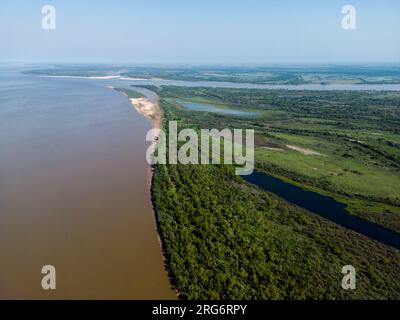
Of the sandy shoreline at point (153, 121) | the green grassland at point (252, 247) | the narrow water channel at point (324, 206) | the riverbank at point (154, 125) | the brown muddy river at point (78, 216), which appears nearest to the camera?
the green grassland at point (252, 247)

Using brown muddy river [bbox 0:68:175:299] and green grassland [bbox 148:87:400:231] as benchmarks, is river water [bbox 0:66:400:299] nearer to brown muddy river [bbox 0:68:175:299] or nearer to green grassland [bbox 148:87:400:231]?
brown muddy river [bbox 0:68:175:299]

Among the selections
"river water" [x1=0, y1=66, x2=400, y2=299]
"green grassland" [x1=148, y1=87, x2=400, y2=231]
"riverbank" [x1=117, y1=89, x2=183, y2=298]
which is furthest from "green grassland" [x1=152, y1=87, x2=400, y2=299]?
"green grassland" [x1=148, y1=87, x2=400, y2=231]

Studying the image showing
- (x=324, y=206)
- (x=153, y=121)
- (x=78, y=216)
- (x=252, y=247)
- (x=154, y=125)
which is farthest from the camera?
(x=153, y=121)

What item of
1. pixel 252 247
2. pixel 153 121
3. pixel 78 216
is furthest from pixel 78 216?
pixel 153 121

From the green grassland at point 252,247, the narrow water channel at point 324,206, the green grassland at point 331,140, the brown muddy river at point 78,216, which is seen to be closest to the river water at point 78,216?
the brown muddy river at point 78,216

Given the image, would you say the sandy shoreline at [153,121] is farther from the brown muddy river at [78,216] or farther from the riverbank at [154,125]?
the brown muddy river at [78,216]

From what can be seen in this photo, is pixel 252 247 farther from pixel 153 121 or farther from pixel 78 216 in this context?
pixel 153 121
